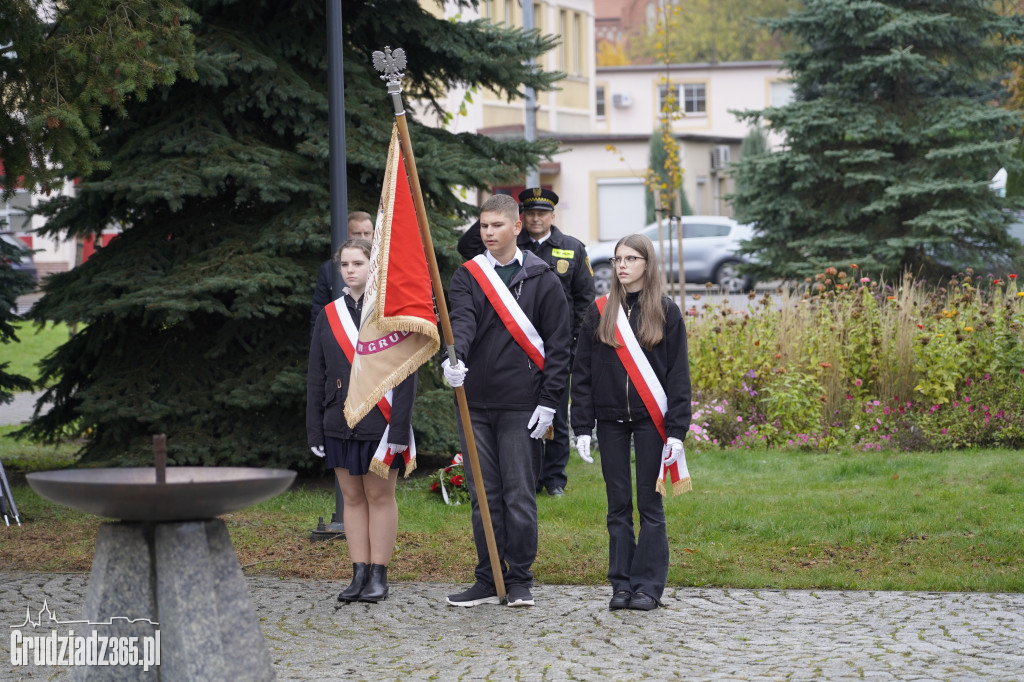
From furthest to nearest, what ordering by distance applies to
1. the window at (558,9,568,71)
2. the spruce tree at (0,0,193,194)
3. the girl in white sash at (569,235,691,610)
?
the window at (558,9,568,71), the spruce tree at (0,0,193,194), the girl in white sash at (569,235,691,610)

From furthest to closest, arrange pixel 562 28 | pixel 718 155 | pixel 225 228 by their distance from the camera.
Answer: pixel 562 28
pixel 718 155
pixel 225 228

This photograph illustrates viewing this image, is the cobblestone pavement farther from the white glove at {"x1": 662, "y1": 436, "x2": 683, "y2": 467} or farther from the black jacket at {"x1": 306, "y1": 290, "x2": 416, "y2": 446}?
the black jacket at {"x1": 306, "y1": 290, "x2": 416, "y2": 446}

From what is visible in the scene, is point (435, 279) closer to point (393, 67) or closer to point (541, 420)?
point (541, 420)

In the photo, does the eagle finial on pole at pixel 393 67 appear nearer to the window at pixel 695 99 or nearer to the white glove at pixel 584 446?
the white glove at pixel 584 446

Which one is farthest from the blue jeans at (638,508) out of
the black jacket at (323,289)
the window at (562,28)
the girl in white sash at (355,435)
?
the window at (562,28)

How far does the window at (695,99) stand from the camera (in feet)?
177

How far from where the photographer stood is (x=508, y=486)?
21.6 feet

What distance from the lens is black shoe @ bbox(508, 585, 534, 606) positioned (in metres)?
6.51

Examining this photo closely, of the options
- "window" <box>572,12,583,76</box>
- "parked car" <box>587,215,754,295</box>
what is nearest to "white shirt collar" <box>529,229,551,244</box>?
"parked car" <box>587,215,754,295</box>

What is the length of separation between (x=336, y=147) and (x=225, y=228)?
8.26ft

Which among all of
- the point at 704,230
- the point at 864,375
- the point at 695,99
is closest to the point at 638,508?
the point at 864,375

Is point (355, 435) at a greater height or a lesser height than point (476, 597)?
greater

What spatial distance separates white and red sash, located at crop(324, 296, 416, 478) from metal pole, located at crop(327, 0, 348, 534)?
1249 mm

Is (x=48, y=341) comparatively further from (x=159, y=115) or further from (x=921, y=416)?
(x=921, y=416)
